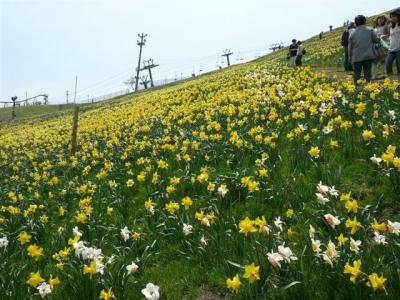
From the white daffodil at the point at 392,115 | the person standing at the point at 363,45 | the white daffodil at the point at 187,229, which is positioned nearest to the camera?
the white daffodil at the point at 187,229

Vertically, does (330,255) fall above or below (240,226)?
below

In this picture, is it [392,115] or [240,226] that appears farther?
[392,115]

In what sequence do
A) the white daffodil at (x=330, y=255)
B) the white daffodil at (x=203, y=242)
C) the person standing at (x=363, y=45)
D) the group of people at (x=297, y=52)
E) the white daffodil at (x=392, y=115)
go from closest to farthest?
1. the white daffodil at (x=330, y=255)
2. the white daffodil at (x=203, y=242)
3. the white daffodil at (x=392, y=115)
4. the person standing at (x=363, y=45)
5. the group of people at (x=297, y=52)

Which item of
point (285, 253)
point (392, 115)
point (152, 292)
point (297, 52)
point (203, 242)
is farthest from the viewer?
point (297, 52)

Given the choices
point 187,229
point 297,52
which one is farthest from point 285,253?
point 297,52

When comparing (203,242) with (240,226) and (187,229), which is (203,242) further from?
(240,226)

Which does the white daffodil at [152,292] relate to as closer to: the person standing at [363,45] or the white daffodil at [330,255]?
the white daffodil at [330,255]

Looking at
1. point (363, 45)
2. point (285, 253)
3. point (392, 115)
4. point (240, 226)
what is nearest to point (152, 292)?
point (240, 226)

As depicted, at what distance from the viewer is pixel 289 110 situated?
10.4m

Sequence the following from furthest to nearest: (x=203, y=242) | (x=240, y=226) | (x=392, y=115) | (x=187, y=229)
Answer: (x=392, y=115) → (x=187, y=229) → (x=203, y=242) → (x=240, y=226)

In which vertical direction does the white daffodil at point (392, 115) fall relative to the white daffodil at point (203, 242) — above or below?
above

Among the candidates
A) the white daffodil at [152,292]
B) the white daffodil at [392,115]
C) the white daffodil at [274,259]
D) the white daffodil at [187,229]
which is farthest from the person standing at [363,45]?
the white daffodil at [152,292]

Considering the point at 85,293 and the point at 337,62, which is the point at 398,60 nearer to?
the point at 337,62

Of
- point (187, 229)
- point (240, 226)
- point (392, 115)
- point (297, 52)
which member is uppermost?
point (297, 52)
